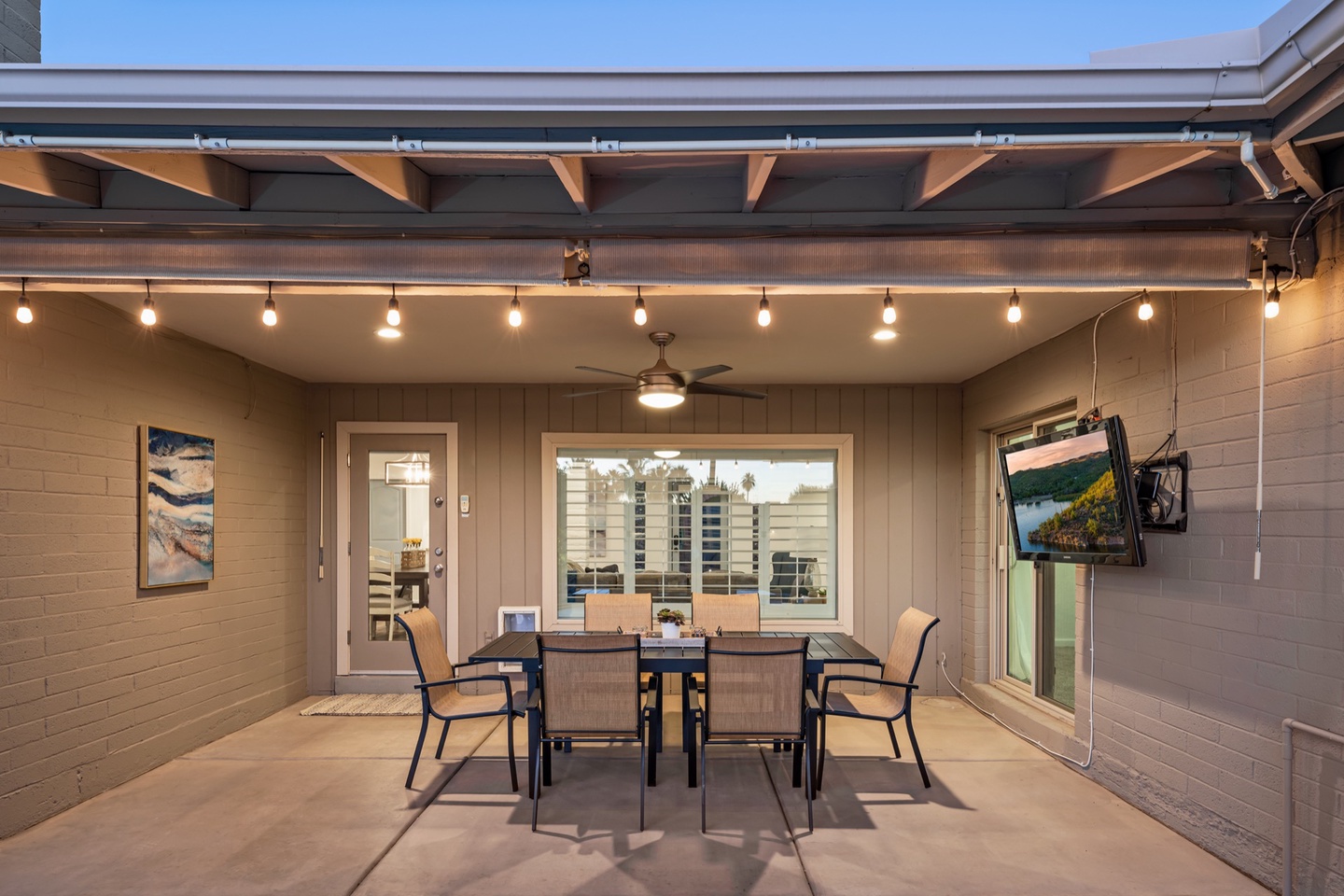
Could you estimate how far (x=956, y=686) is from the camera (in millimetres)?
6016

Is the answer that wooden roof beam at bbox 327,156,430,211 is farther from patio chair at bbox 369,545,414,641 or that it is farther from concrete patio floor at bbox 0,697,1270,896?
patio chair at bbox 369,545,414,641

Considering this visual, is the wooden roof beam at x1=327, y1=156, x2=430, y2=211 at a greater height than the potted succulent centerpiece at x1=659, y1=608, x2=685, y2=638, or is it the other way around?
the wooden roof beam at x1=327, y1=156, x2=430, y2=211

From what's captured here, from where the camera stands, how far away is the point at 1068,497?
3.72 meters

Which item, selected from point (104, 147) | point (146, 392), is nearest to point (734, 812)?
point (104, 147)

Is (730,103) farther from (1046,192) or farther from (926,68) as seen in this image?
(1046,192)

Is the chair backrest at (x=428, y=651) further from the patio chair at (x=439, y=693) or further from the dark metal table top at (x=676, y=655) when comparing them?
the dark metal table top at (x=676, y=655)

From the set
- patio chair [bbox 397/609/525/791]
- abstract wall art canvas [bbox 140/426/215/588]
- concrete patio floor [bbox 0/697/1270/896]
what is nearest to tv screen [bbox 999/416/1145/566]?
concrete patio floor [bbox 0/697/1270/896]

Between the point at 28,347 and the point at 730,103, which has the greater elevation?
the point at 730,103

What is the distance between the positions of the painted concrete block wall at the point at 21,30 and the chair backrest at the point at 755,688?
388 cm

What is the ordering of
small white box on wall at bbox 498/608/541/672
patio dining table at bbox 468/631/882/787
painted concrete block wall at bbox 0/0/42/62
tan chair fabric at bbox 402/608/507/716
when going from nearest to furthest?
painted concrete block wall at bbox 0/0/42/62, patio dining table at bbox 468/631/882/787, tan chair fabric at bbox 402/608/507/716, small white box on wall at bbox 498/608/541/672

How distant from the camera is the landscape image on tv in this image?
3.44 m

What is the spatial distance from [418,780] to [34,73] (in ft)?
10.9

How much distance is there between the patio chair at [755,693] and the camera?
3477 mm

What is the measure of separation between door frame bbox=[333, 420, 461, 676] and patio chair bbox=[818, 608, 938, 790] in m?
3.16
